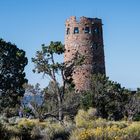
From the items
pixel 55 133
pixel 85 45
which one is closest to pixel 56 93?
pixel 85 45

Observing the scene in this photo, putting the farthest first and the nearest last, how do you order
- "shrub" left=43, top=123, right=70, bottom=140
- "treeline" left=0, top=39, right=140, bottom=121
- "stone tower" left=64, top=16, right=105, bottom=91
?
"stone tower" left=64, top=16, right=105, bottom=91, "treeline" left=0, top=39, right=140, bottom=121, "shrub" left=43, top=123, right=70, bottom=140

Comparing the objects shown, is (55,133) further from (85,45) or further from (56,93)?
(85,45)

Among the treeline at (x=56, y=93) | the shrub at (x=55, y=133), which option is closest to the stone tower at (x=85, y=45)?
the treeline at (x=56, y=93)

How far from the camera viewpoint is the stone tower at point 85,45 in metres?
58.8

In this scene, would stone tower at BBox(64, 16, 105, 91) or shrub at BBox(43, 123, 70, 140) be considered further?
stone tower at BBox(64, 16, 105, 91)

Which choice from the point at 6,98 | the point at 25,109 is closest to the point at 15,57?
the point at 6,98

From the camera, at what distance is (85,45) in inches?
2351

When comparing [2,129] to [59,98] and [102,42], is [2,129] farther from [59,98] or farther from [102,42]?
[102,42]

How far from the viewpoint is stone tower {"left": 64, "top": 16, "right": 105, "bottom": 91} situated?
2317 inches

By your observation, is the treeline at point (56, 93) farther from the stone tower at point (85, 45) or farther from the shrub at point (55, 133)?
the shrub at point (55, 133)

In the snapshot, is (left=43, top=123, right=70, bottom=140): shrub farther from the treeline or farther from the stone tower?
the stone tower

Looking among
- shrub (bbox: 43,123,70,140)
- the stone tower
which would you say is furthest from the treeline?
shrub (bbox: 43,123,70,140)

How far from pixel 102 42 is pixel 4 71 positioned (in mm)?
14551

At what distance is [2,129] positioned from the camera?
20.7m
